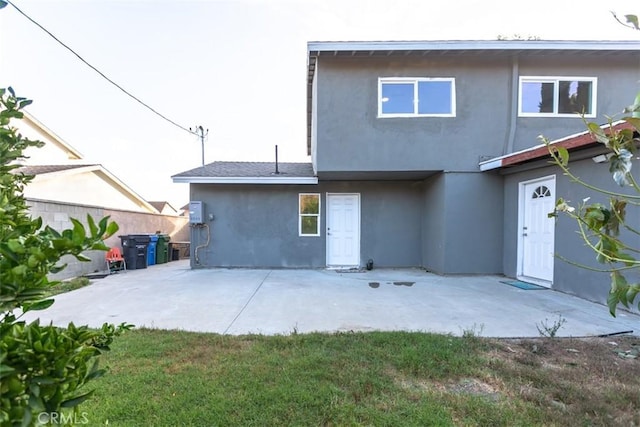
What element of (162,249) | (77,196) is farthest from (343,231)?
(77,196)

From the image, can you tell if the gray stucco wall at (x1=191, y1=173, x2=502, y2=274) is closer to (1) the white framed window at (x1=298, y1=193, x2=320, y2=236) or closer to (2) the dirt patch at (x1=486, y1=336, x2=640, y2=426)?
(1) the white framed window at (x1=298, y1=193, x2=320, y2=236)

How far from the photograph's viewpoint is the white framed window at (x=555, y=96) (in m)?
8.00

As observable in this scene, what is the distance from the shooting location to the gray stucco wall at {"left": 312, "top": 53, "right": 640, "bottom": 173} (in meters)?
7.96

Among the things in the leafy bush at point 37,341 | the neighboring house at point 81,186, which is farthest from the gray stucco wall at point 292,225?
the leafy bush at point 37,341

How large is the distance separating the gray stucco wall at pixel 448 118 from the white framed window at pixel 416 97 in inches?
5.0

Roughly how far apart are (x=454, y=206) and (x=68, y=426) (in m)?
8.24

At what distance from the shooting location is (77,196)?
13.5m

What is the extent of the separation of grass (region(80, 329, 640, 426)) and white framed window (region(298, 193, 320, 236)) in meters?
6.04

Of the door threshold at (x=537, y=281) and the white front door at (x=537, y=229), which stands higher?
the white front door at (x=537, y=229)

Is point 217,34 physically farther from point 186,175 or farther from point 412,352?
point 412,352

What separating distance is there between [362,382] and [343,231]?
281 inches

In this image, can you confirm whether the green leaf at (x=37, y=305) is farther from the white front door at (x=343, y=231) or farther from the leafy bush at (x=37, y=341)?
the white front door at (x=343, y=231)

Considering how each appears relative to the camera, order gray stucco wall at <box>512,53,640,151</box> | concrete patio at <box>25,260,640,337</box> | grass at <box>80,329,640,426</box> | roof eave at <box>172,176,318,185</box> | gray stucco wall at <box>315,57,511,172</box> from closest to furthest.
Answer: grass at <box>80,329,640,426</box> < concrete patio at <box>25,260,640,337</box> < gray stucco wall at <box>512,53,640,151</box> < gray stucco wall at <box>315,57,511,172</box> < roof eave at <box>172,176,318,185</box>

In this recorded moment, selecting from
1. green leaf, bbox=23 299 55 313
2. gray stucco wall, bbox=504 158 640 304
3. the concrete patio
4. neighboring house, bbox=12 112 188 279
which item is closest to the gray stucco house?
gray stucco wall, bbox=504 158 640 304
